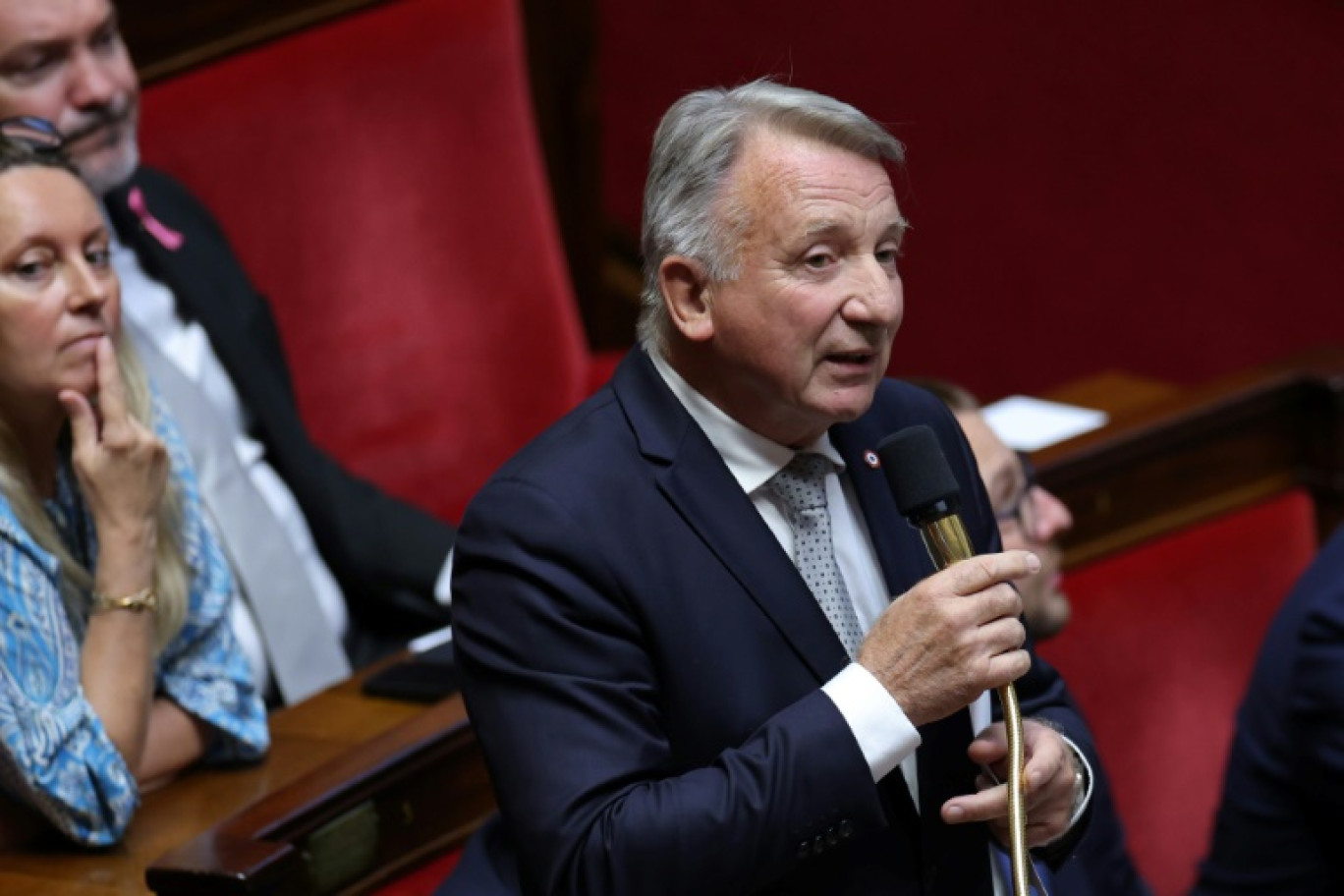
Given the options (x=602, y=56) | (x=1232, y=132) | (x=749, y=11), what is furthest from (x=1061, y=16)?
(x=602, y=56)

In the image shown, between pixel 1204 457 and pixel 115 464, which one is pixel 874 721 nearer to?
pixel 115 464

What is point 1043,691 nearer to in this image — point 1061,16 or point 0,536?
point 0,536

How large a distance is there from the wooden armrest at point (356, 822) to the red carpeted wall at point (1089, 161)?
96 cm

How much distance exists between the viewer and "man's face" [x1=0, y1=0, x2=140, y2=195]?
1357 millimetres

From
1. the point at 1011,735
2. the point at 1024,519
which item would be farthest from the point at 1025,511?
the point at 1011,735

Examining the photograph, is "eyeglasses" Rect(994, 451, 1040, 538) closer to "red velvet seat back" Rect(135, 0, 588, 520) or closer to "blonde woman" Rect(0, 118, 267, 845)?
"blonde woman" Rect(0, 118, 267, 845)

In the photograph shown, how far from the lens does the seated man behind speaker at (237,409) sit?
1369 millimetres

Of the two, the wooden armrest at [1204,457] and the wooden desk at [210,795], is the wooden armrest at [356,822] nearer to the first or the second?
the wooden desk at [210,795]

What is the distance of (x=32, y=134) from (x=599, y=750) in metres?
0.55

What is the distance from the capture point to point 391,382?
5.52ft

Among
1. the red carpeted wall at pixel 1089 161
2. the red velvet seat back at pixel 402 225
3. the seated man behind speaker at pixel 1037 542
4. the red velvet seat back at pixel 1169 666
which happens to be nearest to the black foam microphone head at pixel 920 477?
the seated man behind speaker at pixel 1037 542

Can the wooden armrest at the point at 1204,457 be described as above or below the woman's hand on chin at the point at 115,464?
below

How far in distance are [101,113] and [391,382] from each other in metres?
0.37

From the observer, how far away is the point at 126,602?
1093 mm
